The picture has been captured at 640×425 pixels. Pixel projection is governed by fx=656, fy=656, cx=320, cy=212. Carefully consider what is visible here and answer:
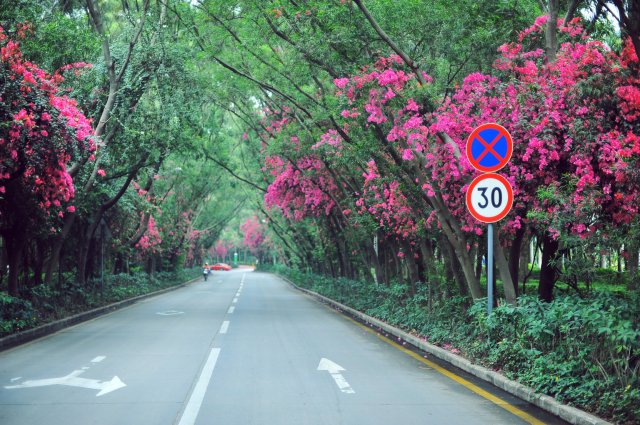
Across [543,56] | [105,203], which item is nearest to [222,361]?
[543,56]

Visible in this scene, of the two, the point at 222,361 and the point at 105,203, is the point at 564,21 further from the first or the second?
the point at 105,203

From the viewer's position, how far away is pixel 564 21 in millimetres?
10961

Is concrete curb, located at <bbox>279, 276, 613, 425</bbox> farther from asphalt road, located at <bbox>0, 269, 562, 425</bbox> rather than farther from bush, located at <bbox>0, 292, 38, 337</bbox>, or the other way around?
bush, located at <bbox>0, 292, 38, 337</bbox>

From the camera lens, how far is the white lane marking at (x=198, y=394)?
672cm

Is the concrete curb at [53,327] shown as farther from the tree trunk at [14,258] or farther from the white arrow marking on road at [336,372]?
the white arrow marking on road at [336,372]

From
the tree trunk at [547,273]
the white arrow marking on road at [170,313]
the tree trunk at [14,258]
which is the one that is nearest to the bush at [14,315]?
the tree trunk at [14,258]

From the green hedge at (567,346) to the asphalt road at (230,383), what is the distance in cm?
49

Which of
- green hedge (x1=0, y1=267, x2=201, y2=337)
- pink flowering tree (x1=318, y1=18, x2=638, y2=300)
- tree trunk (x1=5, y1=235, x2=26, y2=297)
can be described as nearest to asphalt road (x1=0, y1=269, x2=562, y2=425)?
green hedge (x1=0, y1=267, x2=201, y2=337)

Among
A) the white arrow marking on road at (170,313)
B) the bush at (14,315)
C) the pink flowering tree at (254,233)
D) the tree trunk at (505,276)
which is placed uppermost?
the pink flowering tree at (254,233)

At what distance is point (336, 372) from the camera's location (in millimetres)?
9633

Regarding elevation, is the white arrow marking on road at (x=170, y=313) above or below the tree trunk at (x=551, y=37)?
below

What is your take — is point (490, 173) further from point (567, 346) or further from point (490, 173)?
point (567, 346)

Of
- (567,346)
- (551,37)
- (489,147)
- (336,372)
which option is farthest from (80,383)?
(551,37)

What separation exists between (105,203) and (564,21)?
16718mm
